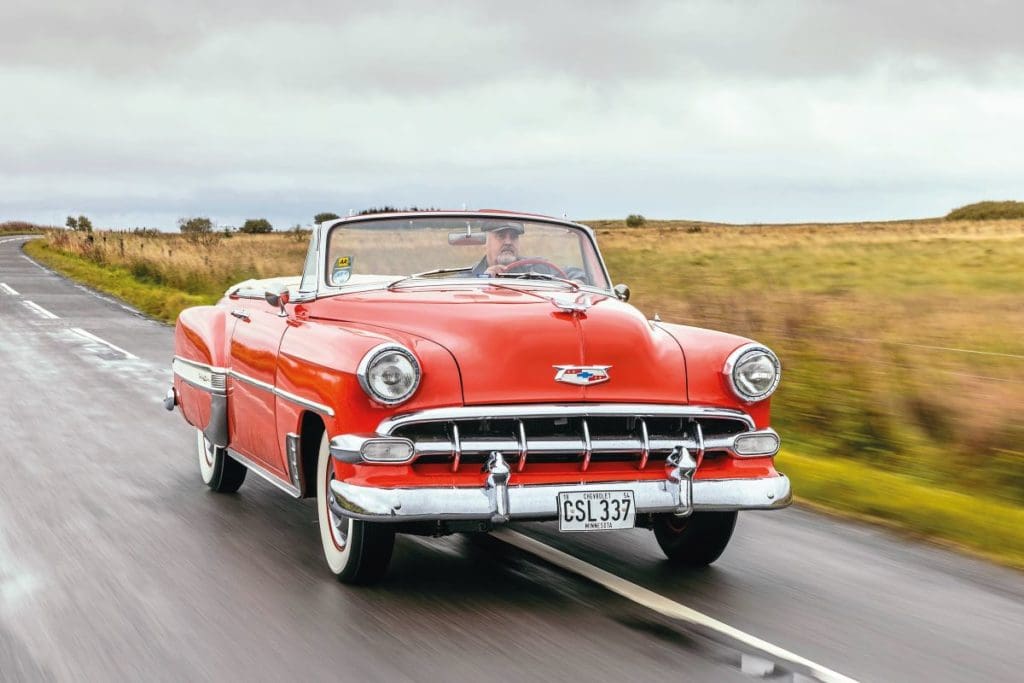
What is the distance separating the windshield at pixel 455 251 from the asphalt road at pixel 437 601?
1389 millimetres

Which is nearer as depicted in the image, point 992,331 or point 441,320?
point 441,320

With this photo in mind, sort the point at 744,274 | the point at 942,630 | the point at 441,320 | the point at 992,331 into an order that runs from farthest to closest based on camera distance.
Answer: the point at 744,274
the point at 992,331
the point at 441,320
the point at 942,630

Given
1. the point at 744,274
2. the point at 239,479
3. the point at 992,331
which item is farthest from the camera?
the point at 744,274

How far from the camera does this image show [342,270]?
244 inches

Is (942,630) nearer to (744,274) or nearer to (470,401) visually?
(470,401)

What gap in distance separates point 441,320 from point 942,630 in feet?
7.96

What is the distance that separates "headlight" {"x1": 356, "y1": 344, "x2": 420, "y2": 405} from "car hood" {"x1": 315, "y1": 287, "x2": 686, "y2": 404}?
21 cm

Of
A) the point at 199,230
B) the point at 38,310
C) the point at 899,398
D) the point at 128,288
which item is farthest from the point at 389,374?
the point at 199,230

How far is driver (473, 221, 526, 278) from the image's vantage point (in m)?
6.35

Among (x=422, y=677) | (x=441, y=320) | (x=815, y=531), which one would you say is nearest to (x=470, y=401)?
(x=441, y=320)

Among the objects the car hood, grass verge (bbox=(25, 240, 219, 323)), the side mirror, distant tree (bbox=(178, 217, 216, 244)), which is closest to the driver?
the car hood

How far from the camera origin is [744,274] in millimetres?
27719

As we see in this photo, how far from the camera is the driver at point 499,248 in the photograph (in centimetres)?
635

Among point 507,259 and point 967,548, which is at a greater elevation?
point 507,259
